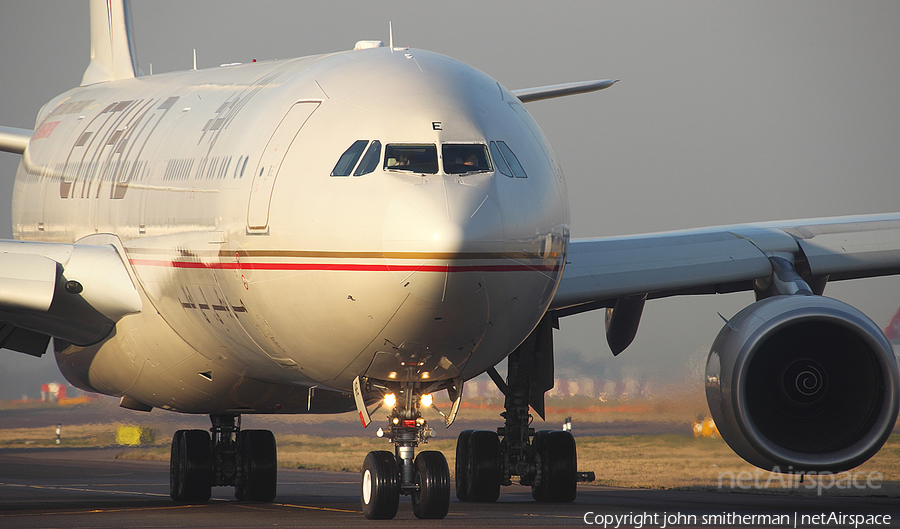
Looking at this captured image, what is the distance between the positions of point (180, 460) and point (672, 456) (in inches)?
390

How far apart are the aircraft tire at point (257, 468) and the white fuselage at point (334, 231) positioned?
2826mm

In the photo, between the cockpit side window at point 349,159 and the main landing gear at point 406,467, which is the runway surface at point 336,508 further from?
the cockpit side window at point 349,159

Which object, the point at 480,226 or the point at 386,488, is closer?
the point at 480,226

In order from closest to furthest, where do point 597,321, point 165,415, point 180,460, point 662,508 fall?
point 662,508 < point 180,460 < point 165,415 < point 597,321

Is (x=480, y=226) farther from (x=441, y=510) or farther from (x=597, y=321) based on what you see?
(x=597, y=321)

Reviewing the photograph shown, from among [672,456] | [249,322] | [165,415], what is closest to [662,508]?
[249,322]

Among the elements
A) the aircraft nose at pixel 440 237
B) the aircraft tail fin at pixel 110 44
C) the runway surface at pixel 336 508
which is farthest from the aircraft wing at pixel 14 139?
the aircraft nose at pixel 440 237

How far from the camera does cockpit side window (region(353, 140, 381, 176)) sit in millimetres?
10430

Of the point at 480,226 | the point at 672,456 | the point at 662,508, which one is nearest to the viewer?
the point at 480,226

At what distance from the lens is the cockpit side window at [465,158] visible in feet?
34.0

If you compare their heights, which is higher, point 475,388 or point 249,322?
point 249,322

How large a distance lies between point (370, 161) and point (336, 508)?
6.39m

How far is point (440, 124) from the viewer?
10734 mm

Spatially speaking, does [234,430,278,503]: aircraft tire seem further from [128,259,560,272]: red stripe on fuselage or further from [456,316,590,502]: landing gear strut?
[128,259,560,272]: red stripe on fuselage
